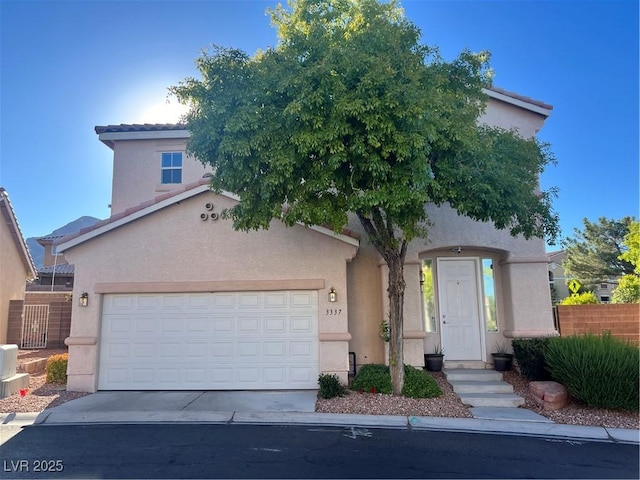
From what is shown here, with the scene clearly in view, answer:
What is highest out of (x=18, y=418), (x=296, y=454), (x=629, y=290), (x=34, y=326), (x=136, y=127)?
(x=136, y=127)

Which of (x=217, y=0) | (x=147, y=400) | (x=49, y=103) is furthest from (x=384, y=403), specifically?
(x=49, y=103)

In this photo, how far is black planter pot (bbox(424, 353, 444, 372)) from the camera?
10852mm

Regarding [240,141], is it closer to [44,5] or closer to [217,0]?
[217,0]

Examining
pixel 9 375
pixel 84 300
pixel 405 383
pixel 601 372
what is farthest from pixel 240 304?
pixel 601 372

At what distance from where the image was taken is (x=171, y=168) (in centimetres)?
1474

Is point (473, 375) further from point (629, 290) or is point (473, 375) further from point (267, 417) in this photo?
point (629, 290)

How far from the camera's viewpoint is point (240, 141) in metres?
7.69

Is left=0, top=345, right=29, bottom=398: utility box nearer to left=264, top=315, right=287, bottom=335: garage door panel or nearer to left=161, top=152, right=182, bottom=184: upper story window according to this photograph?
left=264, top=315, right=287, bottom=335: garage door panel

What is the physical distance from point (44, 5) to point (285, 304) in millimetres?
9260

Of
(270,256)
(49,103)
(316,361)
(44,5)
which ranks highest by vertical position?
(44,5)

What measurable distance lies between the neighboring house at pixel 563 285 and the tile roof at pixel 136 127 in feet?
67.4

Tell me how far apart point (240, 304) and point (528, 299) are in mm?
7333

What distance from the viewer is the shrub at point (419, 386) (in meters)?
9.01

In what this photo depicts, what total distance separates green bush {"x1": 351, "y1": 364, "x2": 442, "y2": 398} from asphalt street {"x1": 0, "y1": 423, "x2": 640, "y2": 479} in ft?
6.03
